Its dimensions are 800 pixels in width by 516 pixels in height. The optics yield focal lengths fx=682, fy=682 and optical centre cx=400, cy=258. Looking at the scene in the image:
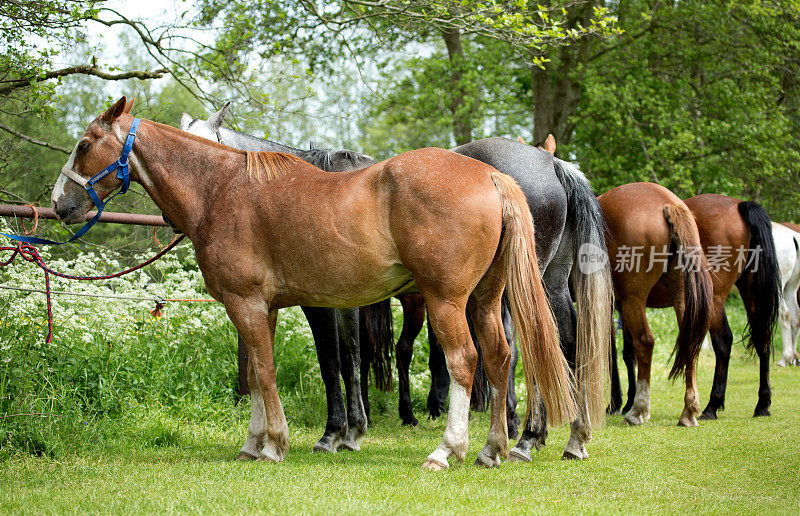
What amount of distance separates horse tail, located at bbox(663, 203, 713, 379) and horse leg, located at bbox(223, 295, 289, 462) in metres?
4.14

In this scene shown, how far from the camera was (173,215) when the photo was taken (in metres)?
4.77

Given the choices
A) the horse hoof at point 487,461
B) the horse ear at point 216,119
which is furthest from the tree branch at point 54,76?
the horse hoof at point 487,461

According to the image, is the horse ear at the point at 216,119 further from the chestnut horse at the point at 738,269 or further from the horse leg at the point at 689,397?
the chestnut horse at the point at 738,269

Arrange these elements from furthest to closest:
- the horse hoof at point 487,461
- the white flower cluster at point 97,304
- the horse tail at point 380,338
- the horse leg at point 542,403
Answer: the horse tail at point 380,338 → the white flower cluster at point 97,304 → the horse leg at point 542,403 → the horse hoof at point 487,461

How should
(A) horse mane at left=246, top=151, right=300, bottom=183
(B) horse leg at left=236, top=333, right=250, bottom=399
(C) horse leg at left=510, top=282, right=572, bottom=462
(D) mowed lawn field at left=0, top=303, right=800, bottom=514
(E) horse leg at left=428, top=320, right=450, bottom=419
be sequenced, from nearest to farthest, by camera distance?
(D) mowed lawn field at left=0, top=303, right=800, bottom=514 → (A) horse mane at left=246, top=151, right=300, bottom=183 → (C) horse leg at left=510, top=282, right=572, bottom=462 → (B) horse leg at left=236, top=333, right=250, bottom=399 → (E) horse leg at left=428, top=320, right=450, bottom=419

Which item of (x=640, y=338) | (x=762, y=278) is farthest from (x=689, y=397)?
(x=762, y=278)

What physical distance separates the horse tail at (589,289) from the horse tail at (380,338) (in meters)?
2.21

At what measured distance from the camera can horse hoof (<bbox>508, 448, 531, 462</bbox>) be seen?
4.67 m

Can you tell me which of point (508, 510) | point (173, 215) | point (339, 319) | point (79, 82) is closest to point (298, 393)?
point (339, 319)

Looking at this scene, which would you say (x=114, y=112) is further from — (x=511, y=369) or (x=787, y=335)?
(x=787, y=335)

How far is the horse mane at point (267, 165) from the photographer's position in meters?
4.65

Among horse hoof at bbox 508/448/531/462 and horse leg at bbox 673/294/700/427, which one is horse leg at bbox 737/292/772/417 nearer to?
horse leg at bbox 673/294/700/427

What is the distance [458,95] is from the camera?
56.5ft

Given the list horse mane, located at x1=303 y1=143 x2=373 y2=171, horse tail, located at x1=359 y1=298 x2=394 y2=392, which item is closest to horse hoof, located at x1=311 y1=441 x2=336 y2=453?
horse tail, located at x1=359 y1=298 x2=394 y2=392
